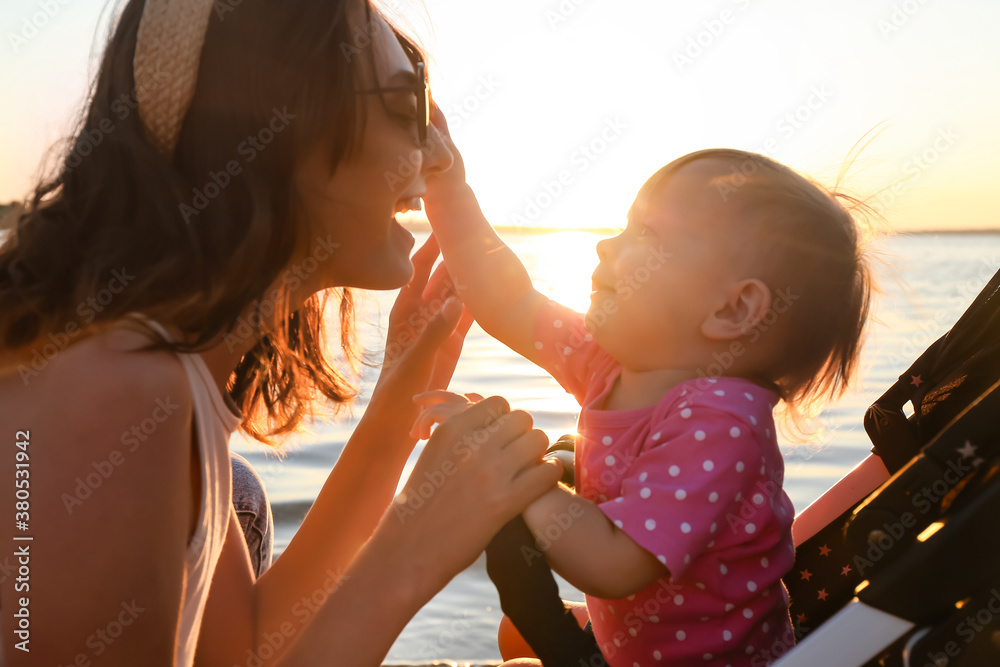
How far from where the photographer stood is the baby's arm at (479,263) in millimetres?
1992

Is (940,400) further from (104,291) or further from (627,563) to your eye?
(104,291)

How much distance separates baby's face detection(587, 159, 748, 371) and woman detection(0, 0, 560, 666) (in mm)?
372

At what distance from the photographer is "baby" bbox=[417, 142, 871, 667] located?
133 centimetres

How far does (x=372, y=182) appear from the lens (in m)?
1.68

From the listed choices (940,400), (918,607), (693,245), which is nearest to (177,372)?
(693,245)

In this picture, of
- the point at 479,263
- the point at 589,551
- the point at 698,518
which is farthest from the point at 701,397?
the point at 479,263

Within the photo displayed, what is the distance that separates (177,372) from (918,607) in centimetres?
116

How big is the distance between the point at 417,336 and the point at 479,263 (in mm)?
233

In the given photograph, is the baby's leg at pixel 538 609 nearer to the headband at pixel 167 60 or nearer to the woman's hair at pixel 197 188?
the woman's hair at pixel 197 188

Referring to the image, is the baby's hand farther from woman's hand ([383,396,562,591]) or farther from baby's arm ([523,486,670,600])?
baby's arm ([523,486,670,600])

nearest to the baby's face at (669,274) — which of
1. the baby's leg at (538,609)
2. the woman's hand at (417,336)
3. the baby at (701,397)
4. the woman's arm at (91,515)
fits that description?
the baby at (701,397)

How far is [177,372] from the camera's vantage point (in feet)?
4.29

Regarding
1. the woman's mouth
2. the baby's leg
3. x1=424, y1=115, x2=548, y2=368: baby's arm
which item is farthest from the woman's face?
the baby's leg

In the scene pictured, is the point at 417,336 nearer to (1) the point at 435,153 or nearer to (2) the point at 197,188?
(1) the point at 435,153
